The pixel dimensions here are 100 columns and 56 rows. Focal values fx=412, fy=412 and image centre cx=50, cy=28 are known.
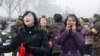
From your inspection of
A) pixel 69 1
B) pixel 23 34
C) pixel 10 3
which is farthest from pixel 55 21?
pixel 69 1

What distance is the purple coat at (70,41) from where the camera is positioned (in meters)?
6.80

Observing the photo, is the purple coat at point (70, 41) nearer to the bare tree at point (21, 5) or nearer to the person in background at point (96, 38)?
the person in background at point (96, 38)

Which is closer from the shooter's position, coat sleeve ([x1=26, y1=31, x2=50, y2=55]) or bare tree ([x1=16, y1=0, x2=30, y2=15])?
coat sleeve ([x1=26, y1=31, x2=50, y2=55])

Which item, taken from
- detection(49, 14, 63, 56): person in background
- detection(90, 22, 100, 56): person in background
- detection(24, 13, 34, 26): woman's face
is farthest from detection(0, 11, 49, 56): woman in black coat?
detection(90, 22, 100, 56): person in background

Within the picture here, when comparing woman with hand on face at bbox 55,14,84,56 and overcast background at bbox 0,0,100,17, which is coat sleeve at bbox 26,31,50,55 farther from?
overcast background at bbox 0,0,100,17

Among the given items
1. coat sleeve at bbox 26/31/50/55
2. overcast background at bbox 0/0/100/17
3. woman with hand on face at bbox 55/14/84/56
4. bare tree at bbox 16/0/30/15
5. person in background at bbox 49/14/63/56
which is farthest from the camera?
overcast background at bbox 0/0/100/17

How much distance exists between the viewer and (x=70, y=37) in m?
6.92

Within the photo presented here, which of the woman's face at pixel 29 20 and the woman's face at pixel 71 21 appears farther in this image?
the woman's face at pixel 71 21

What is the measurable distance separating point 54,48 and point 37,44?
3.31m

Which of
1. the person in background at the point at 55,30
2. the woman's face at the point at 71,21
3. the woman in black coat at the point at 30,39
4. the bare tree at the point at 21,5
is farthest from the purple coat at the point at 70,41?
the bare tree at the point at 21,5

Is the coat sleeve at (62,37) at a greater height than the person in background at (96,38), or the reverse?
the coat sleeve at (62,37)

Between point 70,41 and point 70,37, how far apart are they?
0.07 meters

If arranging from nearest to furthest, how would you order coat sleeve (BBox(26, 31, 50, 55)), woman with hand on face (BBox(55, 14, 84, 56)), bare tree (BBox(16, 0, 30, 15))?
coat sleeve (BBox(26, 31, 50, 55)) → woman with hand on face (BBox(55, 14, 84, 56)) → bare tree (BBox(16, 0, 30, 15))

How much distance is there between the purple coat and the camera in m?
6.80
